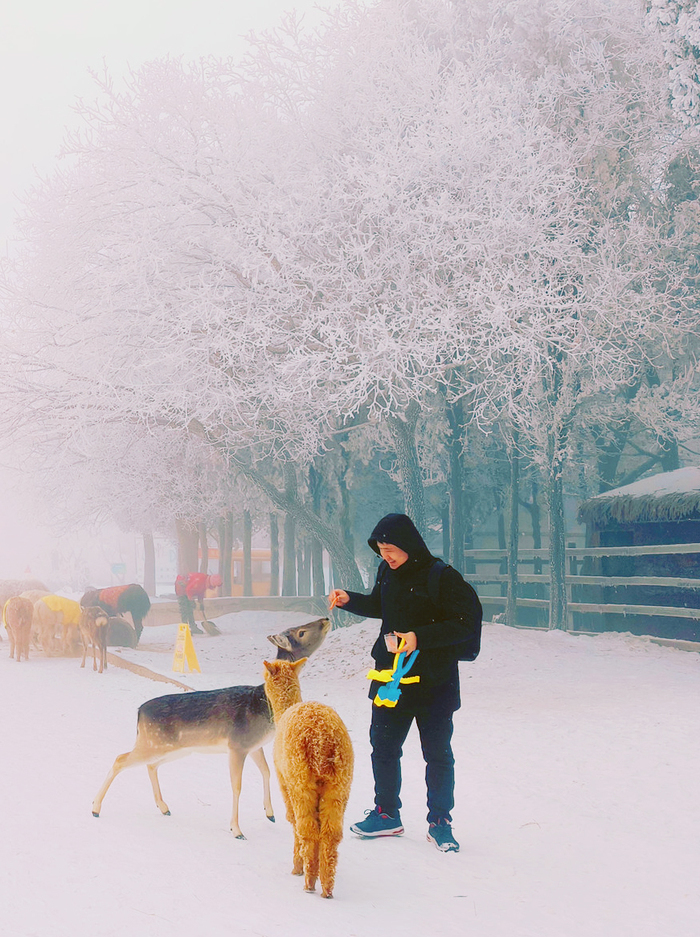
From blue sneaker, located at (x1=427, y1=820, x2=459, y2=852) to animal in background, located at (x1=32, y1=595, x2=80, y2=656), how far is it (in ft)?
29.9

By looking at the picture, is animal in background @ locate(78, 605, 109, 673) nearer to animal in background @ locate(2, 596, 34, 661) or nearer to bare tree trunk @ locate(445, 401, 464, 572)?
animal in background @ locate(2, 596, 34, 661)

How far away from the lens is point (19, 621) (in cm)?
1262

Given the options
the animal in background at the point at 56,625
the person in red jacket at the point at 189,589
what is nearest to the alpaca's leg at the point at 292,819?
the animal in background at the point at 56,625

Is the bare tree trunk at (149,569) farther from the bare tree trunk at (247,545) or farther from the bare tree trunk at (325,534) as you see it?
the bare tree trunk at (325,534)

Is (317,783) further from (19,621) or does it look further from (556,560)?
(556,560)

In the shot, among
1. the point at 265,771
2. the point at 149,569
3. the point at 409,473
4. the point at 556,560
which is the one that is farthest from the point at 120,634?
the point at 149,569

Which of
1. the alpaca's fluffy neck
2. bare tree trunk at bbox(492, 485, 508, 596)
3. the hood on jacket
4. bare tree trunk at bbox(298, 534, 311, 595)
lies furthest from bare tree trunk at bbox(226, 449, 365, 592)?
bare tree trunk at bbox(298, 534, 311, 595)

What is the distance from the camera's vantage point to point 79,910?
11.7 feet

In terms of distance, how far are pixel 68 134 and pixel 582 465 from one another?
12.8m

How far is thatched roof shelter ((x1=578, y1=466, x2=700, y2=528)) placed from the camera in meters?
14.4

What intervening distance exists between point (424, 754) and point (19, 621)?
9.20 metres

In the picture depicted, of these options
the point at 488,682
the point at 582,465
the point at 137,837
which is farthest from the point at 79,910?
the point at 582,465

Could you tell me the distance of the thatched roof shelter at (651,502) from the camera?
14.4 m

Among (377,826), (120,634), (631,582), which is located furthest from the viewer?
(120,634)
